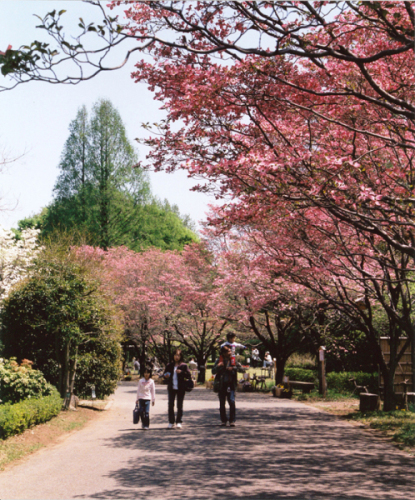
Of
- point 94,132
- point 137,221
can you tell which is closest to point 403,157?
point 94,132

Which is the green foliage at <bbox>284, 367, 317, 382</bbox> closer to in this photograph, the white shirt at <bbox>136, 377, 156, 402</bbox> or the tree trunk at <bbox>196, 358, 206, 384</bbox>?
the tree trunk at <bbox>196, 358, 206, 384</bbox>

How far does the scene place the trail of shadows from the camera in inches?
252

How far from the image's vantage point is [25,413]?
436 inches

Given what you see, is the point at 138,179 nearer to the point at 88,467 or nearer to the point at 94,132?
the point at 94,132

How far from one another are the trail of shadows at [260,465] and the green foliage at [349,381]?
1141cm

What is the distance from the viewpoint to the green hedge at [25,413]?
33.9 feet

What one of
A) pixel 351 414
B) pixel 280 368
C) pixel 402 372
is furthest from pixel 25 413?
pixel 280 368

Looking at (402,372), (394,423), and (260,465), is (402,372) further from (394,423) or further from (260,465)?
(260,465)

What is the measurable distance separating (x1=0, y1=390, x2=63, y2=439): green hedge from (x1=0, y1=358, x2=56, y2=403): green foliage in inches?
10.8

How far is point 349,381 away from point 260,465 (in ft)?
55.8

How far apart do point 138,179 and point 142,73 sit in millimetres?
30596

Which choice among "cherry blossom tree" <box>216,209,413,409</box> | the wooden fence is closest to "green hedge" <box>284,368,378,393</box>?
the wooden fence

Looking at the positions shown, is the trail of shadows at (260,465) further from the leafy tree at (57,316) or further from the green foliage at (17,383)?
the leafy tree at (57,316)

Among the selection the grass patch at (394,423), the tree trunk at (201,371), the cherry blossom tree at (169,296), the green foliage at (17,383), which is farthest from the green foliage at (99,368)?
the tree trunk at (201,371)
